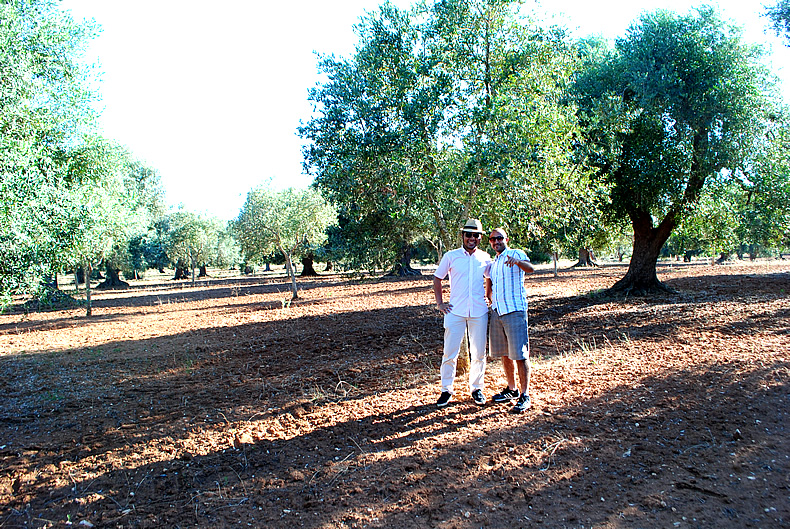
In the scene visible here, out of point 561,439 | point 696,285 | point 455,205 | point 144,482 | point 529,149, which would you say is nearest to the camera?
point 144,482

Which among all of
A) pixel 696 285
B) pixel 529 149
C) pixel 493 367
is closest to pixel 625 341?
pixel 493 367

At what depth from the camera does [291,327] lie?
1456 cm

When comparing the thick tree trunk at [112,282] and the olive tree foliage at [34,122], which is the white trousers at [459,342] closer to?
the olive tree foliage at [34,122]

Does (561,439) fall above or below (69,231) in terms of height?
below

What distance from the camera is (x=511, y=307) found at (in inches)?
221

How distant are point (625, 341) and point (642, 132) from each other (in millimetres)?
7424

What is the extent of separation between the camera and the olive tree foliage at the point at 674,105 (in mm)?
13008

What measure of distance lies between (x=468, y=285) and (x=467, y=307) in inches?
10.5

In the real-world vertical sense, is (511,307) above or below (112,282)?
above

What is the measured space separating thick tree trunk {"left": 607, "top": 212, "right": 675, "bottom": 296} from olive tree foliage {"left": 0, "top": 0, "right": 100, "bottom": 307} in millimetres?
16275

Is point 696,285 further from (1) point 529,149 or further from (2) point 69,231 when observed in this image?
(2) point 69,231

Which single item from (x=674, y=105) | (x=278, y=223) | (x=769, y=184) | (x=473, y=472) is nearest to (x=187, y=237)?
(x=278, y=223)

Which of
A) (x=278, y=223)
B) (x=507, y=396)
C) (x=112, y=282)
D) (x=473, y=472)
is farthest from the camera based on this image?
(x=112, y=282)

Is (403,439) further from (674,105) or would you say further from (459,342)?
(674,105)
